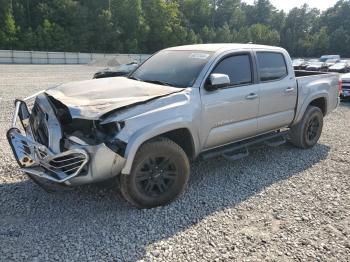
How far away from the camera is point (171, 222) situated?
3861mm

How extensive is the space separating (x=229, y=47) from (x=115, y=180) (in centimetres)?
244

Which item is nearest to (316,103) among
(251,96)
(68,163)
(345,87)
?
(251,96)

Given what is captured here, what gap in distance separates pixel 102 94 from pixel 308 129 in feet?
13.3

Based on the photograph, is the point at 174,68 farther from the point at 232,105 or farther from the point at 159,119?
the point at 159,119

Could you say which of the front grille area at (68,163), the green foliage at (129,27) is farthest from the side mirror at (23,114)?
the green foliage at (129,27)

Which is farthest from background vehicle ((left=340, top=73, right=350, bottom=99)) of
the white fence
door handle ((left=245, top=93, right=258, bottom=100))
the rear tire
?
the white fence

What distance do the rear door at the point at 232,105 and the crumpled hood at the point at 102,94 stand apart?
0.52 meters

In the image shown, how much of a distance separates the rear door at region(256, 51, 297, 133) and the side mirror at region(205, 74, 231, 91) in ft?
3.26

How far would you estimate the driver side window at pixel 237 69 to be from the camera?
188 inches

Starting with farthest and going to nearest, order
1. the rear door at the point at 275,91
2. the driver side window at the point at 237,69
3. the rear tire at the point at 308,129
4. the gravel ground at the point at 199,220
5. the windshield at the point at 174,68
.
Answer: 1. the rear tire at the point at 308,129
2. the rear door at the point at 275,91
3. the driver side window at the point at 237,69
4. the windshield at the point at 174,68
5. the gravel ground at the point at 199,220

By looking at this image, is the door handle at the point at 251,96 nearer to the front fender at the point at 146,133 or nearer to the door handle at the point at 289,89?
the door handle at the point at 289,89

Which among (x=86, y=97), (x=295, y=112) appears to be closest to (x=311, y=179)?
(x=295, y=112)

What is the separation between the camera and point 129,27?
6481 centimetres

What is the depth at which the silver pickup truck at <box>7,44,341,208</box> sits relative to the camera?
11.8 ft
